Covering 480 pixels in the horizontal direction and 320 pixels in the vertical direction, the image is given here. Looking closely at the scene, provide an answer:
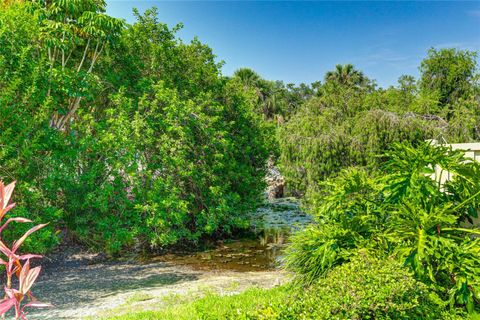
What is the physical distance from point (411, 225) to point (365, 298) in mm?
1597

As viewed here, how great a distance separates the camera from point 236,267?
10.5 meters

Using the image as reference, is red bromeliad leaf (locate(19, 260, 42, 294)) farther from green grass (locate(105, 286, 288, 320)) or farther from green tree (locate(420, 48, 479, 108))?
green tree (locate(420, 48, 479, 108))

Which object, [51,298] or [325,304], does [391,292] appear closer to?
[325,304]

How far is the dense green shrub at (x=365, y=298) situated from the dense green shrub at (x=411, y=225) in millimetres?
396

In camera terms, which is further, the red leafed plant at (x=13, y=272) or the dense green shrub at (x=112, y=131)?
the dense green shrub at (x=112, y=131)

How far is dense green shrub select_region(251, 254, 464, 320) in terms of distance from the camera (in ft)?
12.7

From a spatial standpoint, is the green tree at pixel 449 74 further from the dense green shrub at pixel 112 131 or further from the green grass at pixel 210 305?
the green grass at pixel 210 305

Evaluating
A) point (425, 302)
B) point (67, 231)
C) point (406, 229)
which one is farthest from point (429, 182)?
point (67, 231)

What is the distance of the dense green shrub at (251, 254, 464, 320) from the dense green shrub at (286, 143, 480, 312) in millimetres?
396

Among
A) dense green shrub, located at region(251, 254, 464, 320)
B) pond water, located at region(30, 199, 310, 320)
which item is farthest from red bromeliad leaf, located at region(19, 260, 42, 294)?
pond water, located at region(30, 199, 310, 320)

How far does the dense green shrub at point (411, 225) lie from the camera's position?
197 inches

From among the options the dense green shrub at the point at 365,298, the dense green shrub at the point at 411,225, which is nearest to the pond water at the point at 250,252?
the dense green shrub at the point at 411,225

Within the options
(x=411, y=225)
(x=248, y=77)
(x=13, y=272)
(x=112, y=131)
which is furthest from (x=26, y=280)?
(x=248, y=77)

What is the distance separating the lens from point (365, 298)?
13.3 feet
